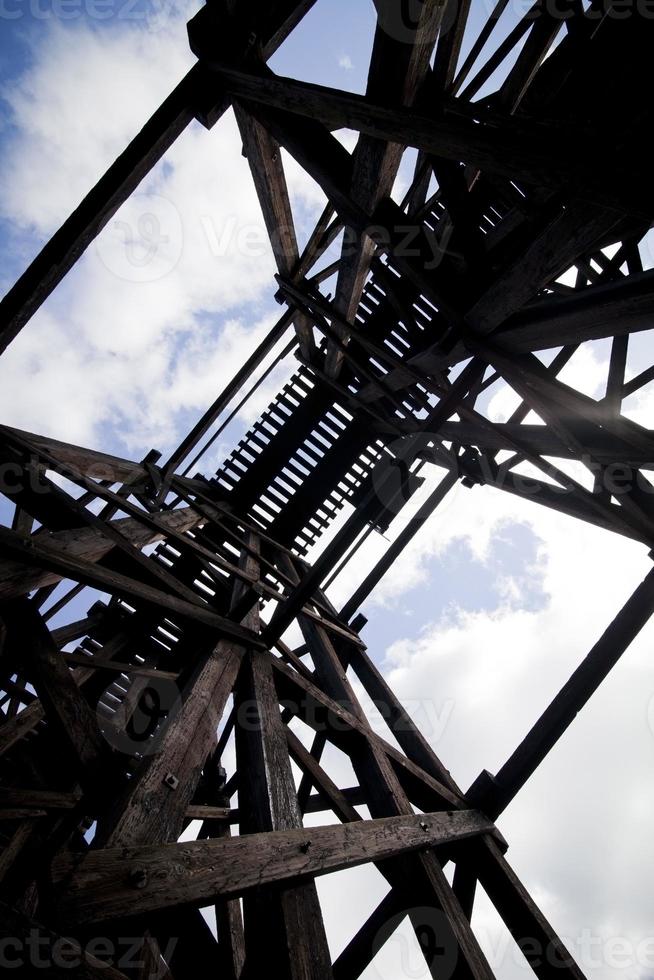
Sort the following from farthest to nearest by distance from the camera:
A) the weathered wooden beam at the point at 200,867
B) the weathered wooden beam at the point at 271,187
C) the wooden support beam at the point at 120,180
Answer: the weathered wooden beam at the point at 271,187 < the wooden support beam at the point at 120,180 < the weathered wooden beam at the point at 200,867

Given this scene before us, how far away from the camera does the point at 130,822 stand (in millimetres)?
1652

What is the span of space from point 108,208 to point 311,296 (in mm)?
2604

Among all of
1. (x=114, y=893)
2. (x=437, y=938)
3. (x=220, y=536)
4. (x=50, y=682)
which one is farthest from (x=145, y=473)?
(x=437, y=938)

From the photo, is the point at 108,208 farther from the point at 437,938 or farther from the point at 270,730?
the point at 437,938

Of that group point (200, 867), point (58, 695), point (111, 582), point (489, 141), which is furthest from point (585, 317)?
point (58, 695)

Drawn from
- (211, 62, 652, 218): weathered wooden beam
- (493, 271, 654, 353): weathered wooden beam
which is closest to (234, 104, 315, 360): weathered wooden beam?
(211, 62, 652, 218): weathered wooden beam

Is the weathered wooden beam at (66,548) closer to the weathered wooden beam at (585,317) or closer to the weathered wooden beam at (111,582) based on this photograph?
the weathered wooden beam at (111,582)

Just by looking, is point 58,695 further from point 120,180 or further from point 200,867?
point 120,180

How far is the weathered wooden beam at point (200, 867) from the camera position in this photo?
136cm

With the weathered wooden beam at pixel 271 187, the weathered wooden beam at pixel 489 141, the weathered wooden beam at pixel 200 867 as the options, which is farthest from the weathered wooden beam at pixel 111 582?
the weathered wooden beam at pixel 271 187

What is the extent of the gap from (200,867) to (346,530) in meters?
2.17

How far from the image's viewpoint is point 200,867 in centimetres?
157

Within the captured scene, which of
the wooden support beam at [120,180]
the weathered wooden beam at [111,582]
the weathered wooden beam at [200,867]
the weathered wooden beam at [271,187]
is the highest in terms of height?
the weathered wooden beam at [271,187]

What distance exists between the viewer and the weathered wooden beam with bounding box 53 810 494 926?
53.7 inches
